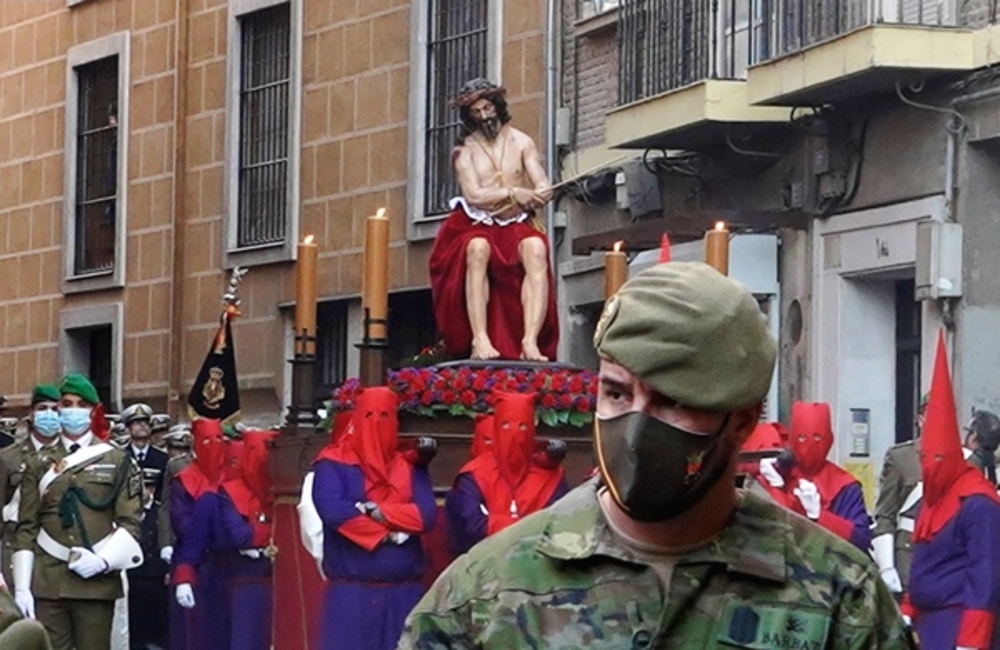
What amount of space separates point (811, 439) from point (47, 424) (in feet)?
15.1

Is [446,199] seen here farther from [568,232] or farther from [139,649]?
[139,649]

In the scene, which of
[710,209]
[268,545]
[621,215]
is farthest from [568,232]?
[268,545]

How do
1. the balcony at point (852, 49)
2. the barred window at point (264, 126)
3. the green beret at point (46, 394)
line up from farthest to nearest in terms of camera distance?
1. the barred window at point (264, 126)
2. the green beret at point (46, 394)
3. the balcony at point (852, 49)

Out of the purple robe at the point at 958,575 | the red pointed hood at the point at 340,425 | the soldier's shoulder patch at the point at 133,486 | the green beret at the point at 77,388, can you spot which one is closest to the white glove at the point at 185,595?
the soldier's shoulder patch at the point at 133,486

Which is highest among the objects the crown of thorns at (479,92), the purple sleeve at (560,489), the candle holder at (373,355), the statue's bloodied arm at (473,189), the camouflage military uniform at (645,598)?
the crown of thorns at (479,92)

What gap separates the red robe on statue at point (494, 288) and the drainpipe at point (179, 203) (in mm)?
13100

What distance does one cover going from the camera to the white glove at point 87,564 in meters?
14.0

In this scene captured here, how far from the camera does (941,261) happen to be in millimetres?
15625

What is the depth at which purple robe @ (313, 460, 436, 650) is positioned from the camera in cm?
1189

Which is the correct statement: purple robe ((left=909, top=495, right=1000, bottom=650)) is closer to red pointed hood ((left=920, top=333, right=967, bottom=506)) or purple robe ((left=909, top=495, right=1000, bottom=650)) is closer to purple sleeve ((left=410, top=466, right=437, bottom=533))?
red pointed hood ((left=920, top=333, right=967, bottom=506))

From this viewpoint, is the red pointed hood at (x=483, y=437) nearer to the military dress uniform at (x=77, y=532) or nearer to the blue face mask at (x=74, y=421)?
the military dress uniform at (x=77, y=532)

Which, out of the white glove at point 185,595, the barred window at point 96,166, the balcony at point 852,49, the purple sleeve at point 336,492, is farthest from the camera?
the barred window at point 96,166

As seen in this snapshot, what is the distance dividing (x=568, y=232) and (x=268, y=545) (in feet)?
20.9

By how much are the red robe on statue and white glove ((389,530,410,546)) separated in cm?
171
